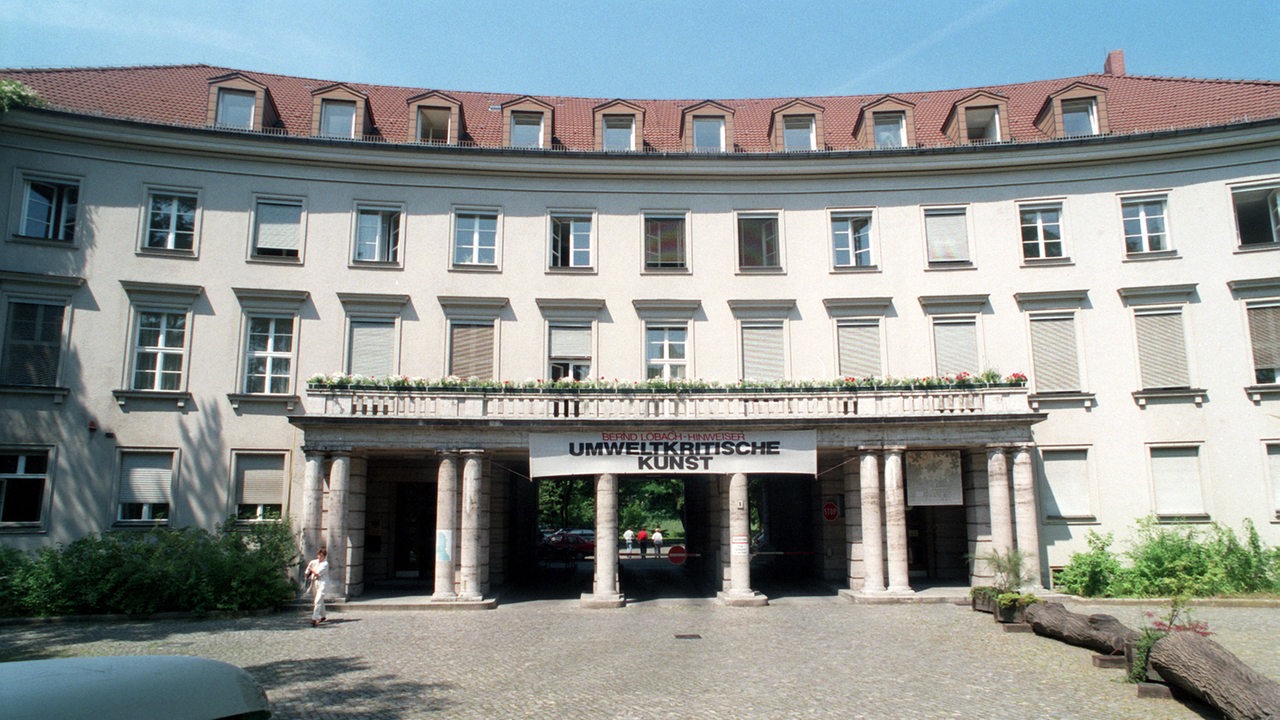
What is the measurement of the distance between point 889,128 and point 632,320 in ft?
35.2

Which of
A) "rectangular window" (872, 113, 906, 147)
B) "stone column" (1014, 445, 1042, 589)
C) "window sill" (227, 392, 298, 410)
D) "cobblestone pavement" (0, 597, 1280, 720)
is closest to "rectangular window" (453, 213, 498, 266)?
"window sill" (227, 392, 298, 410)

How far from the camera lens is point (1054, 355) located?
23484mm

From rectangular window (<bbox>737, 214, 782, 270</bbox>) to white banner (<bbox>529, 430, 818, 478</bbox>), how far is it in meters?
6.10

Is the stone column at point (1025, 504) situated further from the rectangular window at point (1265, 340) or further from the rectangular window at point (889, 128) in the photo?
the rectangular window at point (889, 128)

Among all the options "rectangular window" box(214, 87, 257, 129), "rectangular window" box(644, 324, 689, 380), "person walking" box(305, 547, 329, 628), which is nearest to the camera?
"person walking" box(305, 547, 329, 628)

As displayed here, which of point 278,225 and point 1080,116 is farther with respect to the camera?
point 1080,116

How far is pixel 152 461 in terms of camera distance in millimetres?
22078

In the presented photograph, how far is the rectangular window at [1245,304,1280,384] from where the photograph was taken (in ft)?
73.9

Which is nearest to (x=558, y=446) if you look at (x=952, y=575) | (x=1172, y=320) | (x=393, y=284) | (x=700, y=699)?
(x=393, y=284)

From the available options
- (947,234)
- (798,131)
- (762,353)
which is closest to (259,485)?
(762,353)

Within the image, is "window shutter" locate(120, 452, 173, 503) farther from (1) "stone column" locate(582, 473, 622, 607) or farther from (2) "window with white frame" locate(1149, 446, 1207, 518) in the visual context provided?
(2) "window with white frame" locate(1149, 446, 1207, 518)

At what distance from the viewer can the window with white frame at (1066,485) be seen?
22734mm

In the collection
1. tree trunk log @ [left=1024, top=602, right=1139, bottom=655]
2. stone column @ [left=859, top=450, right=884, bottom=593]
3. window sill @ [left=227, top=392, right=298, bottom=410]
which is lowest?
tree trunk log @ [left=1024, top=602, right=1139, bottom=655]

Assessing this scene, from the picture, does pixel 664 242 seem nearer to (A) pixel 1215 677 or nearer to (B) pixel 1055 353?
(B) pixel 1055 353
